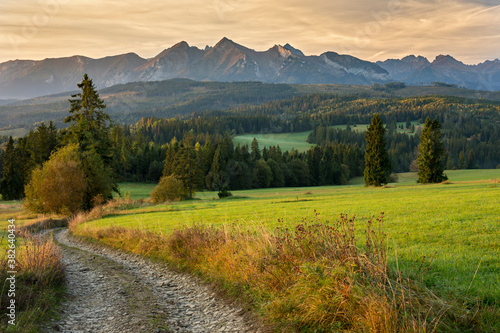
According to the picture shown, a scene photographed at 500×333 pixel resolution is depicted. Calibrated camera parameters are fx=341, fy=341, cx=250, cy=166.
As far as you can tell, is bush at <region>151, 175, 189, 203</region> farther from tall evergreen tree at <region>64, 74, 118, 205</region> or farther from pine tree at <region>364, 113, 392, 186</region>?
pine tree at <region>364, 113, 392, 186</region>

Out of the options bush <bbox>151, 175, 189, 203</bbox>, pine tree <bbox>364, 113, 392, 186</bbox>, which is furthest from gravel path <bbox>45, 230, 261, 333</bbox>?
pine tree <bbox>364, 113, 392, 186</bbox>

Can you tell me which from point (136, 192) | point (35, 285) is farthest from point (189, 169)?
point (35, 285)

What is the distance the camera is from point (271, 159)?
115 m

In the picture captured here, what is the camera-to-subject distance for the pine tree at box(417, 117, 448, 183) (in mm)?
60875

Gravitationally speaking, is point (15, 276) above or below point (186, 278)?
above

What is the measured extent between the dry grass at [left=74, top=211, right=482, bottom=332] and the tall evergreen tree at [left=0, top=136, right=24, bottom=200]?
77352mm

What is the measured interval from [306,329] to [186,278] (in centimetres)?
639

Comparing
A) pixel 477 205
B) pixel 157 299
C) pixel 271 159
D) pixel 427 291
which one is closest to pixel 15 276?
pixel 157 299

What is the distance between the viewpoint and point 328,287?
6.86 metres

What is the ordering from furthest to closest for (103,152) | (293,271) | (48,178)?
(103,152), (48,178), (293,271)

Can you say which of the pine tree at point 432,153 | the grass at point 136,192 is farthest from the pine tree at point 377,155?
the grass at point 136,192

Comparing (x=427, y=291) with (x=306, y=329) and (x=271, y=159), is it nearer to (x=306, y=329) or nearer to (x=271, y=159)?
(x=306, y=329)

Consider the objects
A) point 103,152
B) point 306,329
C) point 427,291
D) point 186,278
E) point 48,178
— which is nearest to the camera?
point 427,291

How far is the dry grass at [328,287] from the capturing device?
5.76 meters
